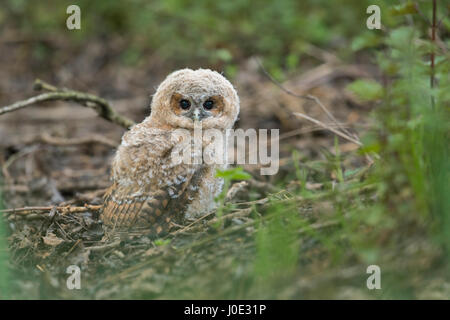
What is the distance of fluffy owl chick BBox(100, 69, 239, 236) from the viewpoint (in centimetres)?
346

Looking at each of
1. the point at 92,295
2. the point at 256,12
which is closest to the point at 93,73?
the point at 256,12

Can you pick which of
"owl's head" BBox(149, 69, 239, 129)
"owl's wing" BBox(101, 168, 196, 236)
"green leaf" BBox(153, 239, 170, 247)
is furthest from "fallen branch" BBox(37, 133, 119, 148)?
"green leaf" BBox(153, 239, 170, 247)

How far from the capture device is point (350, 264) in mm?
2566

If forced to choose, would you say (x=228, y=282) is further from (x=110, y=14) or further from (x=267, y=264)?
(x=110, y=14)

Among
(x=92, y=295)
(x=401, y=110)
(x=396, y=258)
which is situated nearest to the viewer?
(x=396, y=258)

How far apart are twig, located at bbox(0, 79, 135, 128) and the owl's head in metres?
0.76

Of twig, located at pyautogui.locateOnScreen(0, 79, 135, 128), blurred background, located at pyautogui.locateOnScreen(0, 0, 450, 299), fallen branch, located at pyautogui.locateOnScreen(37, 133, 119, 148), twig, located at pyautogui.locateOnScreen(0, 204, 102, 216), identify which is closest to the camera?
blurred background, located at pyautogui.locateOnScreen(0, 0, 450, 299)

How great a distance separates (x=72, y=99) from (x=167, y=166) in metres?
1.32

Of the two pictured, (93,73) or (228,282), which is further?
(93,73)

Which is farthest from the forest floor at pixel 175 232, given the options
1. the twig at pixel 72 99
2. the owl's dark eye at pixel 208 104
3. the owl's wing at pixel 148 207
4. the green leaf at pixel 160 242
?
the owl's dark eye at pixel 208 104

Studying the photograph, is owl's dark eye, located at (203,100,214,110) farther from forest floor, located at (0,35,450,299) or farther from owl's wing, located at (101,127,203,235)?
forest floor, located at (0,35,450,299)

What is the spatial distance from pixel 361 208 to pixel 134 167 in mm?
1587

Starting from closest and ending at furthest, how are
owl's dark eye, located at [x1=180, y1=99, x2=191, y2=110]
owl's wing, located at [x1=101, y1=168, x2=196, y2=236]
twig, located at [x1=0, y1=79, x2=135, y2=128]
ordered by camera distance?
1. owl's wing, located at [x1=101, y1=168, x2=196, y2=236]
2. owl's dark eye, located at [x1=180, y1=99, x2=191, y2=110]
3. twig, located at [x1=0, y1=79, x2=135, y2=128]

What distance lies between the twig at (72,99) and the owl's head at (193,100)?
762mm
